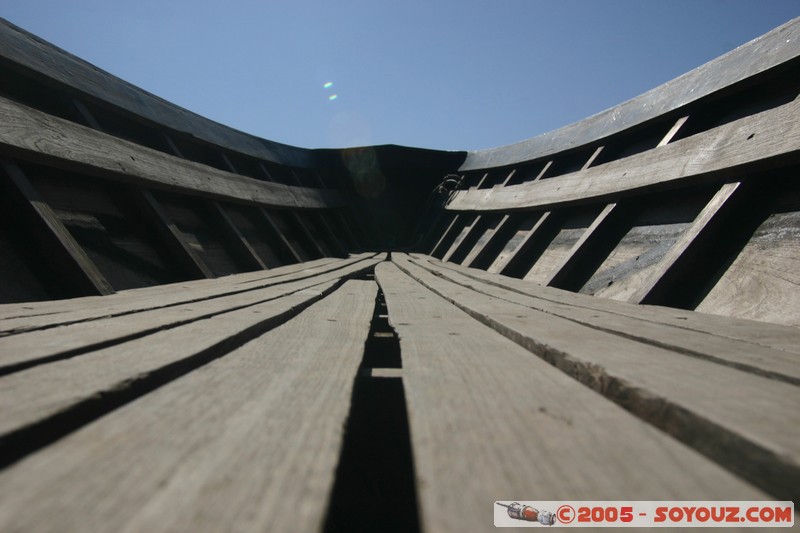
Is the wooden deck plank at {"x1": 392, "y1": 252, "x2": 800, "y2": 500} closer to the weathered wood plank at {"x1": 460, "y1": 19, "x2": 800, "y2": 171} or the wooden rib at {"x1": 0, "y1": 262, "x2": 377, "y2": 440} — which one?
the wooden rib at {"x1": 0, "y1": 262, "x2": 377, "y2": 440}

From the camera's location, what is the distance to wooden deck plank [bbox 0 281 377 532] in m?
0.52

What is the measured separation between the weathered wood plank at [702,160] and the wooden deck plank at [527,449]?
2343mm

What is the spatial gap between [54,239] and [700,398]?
3.29m

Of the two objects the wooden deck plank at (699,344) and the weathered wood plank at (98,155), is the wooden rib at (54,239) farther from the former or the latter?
the wooden deck plank at (699,344)

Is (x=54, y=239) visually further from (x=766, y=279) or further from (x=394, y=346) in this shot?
(x=766, y=279)

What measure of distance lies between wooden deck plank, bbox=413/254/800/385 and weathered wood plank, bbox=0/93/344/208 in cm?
339

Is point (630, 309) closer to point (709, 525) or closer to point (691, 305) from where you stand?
point (691, 305)

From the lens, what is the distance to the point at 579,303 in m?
2.69

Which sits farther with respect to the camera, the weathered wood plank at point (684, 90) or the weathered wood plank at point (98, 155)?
the weathered wood plank at point (684, 90)

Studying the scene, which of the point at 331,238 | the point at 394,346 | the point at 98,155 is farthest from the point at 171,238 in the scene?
the point at 331,238

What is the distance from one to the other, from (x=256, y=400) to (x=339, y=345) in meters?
0.56

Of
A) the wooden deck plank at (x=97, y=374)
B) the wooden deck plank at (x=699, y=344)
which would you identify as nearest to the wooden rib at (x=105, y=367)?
the wooden deck plank at (x=97, y=374)

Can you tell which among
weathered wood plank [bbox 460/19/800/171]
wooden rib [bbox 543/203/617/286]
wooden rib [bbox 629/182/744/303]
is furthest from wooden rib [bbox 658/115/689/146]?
wooden rib [bbox 629/182/744/303]

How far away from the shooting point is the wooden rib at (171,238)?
12.7 ft
